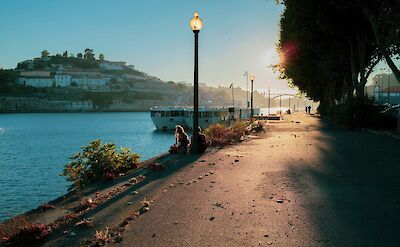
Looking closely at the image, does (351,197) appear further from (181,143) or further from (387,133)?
(387,133)

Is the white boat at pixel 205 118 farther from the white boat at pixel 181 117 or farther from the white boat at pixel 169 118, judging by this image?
the white boat at pixel 169 118

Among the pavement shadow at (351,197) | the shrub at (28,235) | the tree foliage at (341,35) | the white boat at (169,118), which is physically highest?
the tree foliage at (341,35)

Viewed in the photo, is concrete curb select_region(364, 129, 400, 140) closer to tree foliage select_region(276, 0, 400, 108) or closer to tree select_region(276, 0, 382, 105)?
tree foliage select_region(276, 0, 400, 108)

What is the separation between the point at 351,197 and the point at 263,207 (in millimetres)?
1865

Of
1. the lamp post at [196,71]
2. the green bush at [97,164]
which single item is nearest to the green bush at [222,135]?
the lamp post at [196,71]

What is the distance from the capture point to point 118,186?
9.48 metres

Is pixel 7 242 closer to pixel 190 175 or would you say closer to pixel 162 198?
pixel 162 198

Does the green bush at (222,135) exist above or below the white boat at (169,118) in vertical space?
above

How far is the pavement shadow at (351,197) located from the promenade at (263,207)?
14mm

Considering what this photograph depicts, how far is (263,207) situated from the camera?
7.13 metres

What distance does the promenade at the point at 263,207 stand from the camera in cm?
552

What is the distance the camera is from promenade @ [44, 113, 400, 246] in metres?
5.52

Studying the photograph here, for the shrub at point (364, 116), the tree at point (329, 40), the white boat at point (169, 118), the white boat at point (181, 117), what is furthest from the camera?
the white boat at point (169, 118)

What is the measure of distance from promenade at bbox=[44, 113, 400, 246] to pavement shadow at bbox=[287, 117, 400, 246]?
0.01 metres
